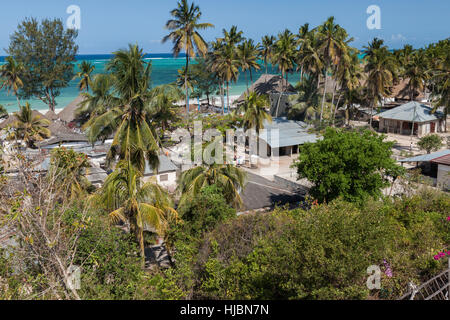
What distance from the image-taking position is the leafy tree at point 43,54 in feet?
167

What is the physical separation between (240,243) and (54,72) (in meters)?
49.6

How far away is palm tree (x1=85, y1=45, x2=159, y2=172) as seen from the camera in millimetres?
11070

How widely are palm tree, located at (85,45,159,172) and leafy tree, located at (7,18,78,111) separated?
1780 inches

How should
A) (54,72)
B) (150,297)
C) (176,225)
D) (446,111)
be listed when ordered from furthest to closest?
(54,72)
(446,111)
(176,225)
(150,297)

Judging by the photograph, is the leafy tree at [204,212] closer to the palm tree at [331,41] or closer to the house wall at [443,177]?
the house wall at [443,177]

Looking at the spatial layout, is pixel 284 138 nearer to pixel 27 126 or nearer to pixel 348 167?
pixel 348 167

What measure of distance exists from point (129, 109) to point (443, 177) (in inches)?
829

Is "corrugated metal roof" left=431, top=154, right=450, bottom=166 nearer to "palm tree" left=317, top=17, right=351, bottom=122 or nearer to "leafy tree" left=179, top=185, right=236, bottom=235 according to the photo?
"palm tree" left=317, top=17, right=351, bottom=122

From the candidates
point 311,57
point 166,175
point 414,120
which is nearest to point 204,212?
point 166,175

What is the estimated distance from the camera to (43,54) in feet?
171
